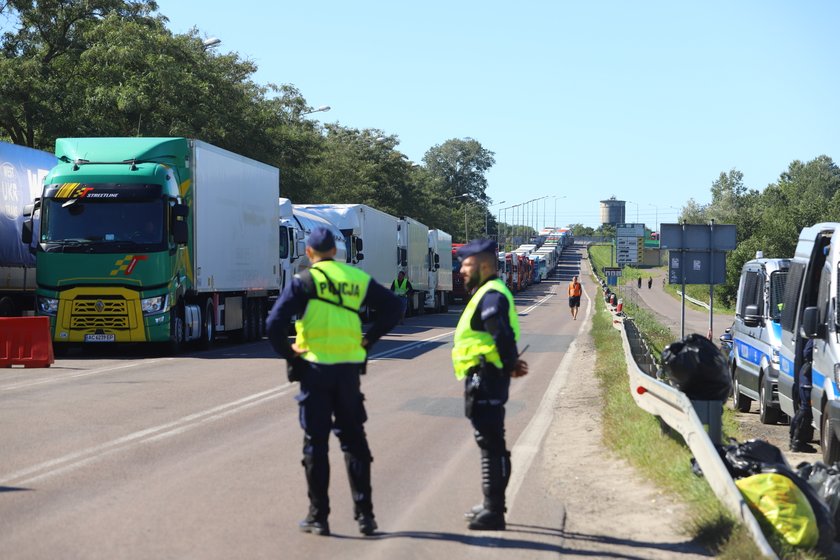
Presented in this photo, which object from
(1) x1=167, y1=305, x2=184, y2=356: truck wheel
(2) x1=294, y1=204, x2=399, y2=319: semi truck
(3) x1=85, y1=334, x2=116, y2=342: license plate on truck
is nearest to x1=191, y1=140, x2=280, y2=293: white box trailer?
(1) x1=167, y1=305, x2=184, y2=356: truck wheel

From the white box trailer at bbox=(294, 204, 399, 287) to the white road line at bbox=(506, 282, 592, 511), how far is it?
1942 centimetres

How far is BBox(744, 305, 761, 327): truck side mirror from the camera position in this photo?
1581 centimetres

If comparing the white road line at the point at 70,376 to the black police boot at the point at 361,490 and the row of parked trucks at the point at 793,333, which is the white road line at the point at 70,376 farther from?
the black police boot at the point at 361,490

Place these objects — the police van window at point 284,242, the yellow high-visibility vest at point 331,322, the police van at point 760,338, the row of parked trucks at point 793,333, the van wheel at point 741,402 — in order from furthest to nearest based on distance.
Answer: the police van window at point 284,242 < the van wheel at point 741,402 < the police van at point 760,338 < the row of parked trucks at point 793,333 < the yellow high-visibility vest at point 331,322

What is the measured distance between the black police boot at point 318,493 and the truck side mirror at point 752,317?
9521 millimetres

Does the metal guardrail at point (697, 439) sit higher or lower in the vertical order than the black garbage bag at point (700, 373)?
lower

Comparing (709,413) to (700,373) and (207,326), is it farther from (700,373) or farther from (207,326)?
(207,326)

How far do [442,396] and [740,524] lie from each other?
389 inches

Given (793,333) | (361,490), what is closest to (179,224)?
(793,333)

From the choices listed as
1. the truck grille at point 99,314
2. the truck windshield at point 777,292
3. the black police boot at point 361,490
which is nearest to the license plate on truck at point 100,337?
the truck grille at point 99,314

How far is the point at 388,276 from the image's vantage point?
152ft

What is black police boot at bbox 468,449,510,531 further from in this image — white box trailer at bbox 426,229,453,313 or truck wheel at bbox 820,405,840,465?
white box trailer at bbox 426,229,453,313

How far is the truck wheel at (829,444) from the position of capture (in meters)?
10.9

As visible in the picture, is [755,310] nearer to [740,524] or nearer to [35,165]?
[740,524]
